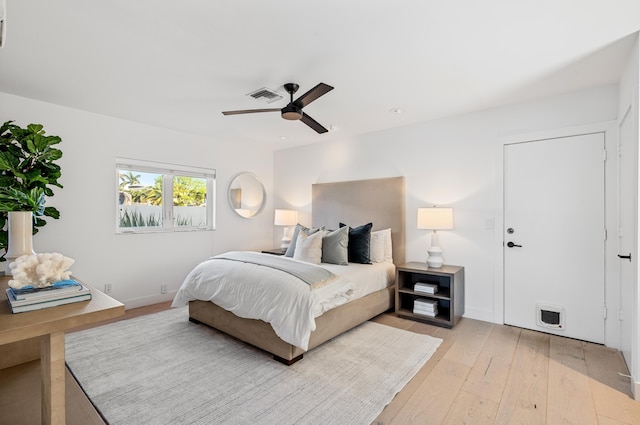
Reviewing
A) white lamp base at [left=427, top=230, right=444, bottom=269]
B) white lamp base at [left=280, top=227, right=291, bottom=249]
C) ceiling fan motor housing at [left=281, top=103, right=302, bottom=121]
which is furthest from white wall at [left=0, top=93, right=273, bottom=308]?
white lamp base at [left=427, top=230, right=444, bottom=269]

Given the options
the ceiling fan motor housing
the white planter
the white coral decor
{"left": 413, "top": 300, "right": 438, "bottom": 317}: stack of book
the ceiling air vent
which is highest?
the ceiling air vent

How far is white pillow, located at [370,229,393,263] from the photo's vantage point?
13.0ft

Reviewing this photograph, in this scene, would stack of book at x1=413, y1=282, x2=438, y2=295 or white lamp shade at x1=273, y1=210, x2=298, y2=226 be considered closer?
stack of book at x1=413, y1=282, x2=438, y2=295

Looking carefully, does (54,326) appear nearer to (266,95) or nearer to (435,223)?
(266,95)

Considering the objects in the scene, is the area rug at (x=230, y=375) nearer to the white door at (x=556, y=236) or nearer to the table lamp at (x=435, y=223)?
the table lamp at (x=435, y=223)

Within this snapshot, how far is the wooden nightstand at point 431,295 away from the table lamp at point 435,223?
0.11m

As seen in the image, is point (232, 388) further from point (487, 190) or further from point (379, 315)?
point (487, 190)

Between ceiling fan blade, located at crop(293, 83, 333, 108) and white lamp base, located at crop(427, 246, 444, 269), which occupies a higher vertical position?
ceiling fan blade, located at crop(293, 83, 333, 108)

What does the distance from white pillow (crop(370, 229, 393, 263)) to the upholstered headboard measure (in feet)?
0.34

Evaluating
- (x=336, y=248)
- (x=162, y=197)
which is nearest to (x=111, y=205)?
(x=162, y=197)

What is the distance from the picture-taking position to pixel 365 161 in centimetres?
461

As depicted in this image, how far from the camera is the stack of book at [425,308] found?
3.47 metres

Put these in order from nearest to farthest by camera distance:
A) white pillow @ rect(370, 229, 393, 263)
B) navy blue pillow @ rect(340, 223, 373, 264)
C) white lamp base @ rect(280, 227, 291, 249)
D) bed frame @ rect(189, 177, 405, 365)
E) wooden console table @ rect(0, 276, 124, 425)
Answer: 1. wooden console table @ rect(0, 276, 124, 425)
2. bed frame @ rect(189, 177, 405, 365)
3. navy blue pillow @ rect(340, 223, 373, 264)
4. white pillow @ rect(370, 229, 393, 263)
5. white lamp base @ rect(280, 227, 291, 249)

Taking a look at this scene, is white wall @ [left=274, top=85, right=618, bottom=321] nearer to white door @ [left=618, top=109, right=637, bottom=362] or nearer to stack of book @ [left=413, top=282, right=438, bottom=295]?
stack of book @ [left=413, top=282, right=438, bottom=295]
